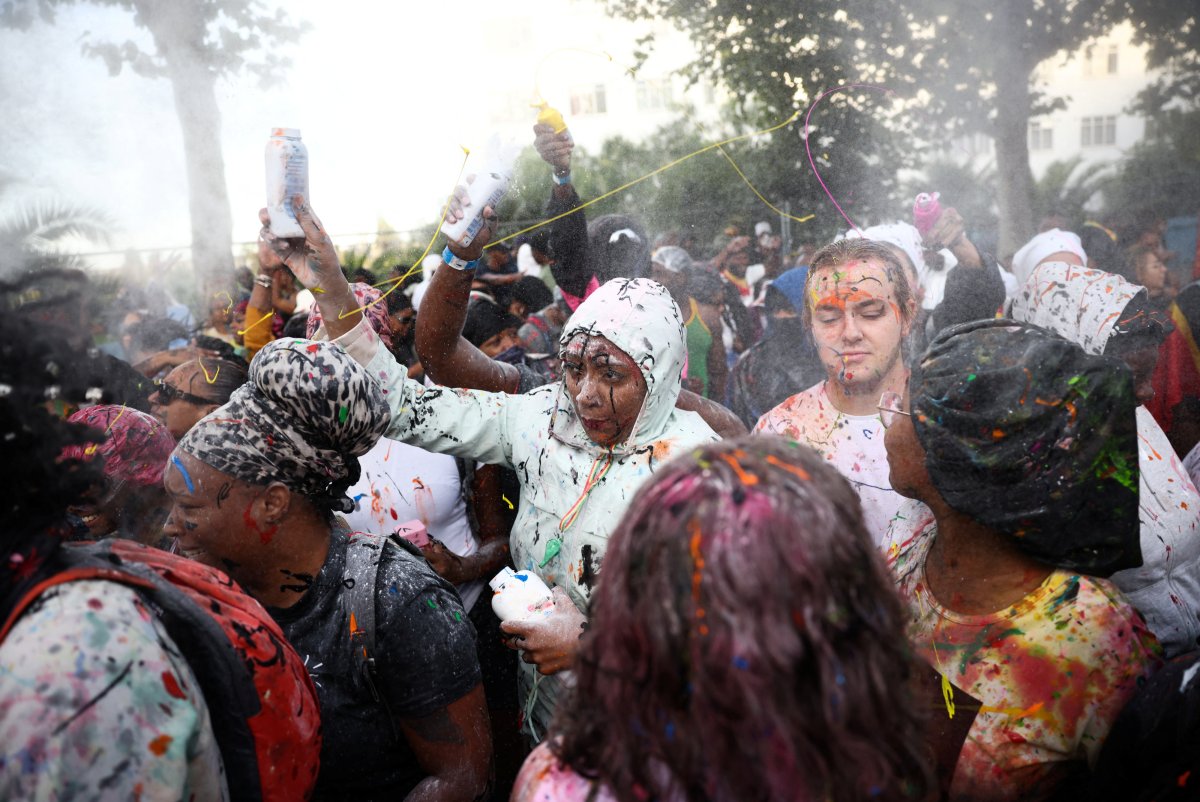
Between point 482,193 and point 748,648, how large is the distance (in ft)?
6.85

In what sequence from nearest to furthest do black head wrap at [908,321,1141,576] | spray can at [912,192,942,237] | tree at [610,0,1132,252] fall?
black head wrap at [908,321,1141,576] < tree at [610,0,1132,252] < spray can at [912,192,942,237]

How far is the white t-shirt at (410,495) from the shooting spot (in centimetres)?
279

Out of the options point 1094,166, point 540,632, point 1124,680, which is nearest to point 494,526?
point 540,632

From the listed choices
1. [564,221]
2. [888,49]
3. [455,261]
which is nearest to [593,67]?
[564,221]

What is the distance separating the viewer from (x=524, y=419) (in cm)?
252

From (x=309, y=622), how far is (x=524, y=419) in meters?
0.94

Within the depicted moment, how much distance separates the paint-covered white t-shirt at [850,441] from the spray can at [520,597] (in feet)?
2.99

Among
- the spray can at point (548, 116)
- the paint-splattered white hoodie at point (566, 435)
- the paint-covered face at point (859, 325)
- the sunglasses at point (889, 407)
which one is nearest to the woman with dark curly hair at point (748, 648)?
the sunglasses at point (889, 407)

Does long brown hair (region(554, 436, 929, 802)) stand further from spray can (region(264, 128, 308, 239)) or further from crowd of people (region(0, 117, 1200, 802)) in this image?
spray can (region(264, 128, 308, 239))

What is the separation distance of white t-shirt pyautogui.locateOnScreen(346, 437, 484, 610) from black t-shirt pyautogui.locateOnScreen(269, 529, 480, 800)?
893mm

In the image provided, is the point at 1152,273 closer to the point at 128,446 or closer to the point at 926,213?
the point at 926,213

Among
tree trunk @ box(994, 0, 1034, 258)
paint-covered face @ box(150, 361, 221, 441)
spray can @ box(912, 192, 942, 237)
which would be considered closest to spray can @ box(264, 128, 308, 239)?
paint-covered face @ box(150, 361, 221, 441)

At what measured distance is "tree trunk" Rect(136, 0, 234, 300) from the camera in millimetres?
3795

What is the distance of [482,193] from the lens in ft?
8.66
